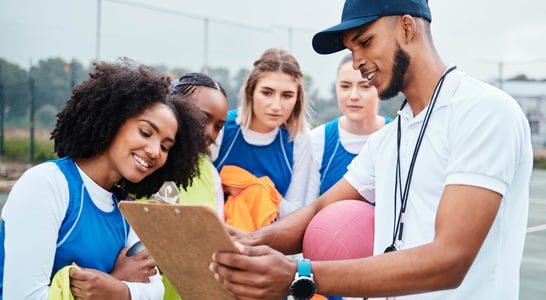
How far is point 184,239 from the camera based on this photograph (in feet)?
5.60

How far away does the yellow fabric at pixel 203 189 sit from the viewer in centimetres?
299

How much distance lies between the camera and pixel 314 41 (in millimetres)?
2410

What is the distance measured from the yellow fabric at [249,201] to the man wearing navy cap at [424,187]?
1013 mm

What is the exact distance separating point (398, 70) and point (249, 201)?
1.45 m

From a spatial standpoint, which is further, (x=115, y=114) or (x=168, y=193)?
(x=168, y=193)

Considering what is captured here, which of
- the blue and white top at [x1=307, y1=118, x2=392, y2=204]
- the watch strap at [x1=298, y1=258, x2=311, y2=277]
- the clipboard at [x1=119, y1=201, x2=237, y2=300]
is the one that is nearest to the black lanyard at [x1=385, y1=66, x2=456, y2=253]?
the watch strap at [x1=298, y1=258, x2=311, y2=277]

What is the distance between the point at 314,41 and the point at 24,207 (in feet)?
4.27

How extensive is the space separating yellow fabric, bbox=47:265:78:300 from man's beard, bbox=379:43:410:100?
1.38m

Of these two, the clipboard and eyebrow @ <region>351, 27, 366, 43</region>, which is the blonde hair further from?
the clipboard

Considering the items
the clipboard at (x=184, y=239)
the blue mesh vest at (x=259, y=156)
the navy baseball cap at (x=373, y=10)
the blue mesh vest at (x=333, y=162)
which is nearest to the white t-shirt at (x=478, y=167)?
the navy baseball cap at (x=373, y=10)

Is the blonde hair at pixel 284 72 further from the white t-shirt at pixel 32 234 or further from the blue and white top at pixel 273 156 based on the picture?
the white t-shirt at pixel 32 234

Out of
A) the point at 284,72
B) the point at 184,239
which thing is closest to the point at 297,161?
the point at 284,72

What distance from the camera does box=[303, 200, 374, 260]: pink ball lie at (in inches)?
96.7

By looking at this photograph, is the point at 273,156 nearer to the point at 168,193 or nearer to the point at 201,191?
the point at 201,191
